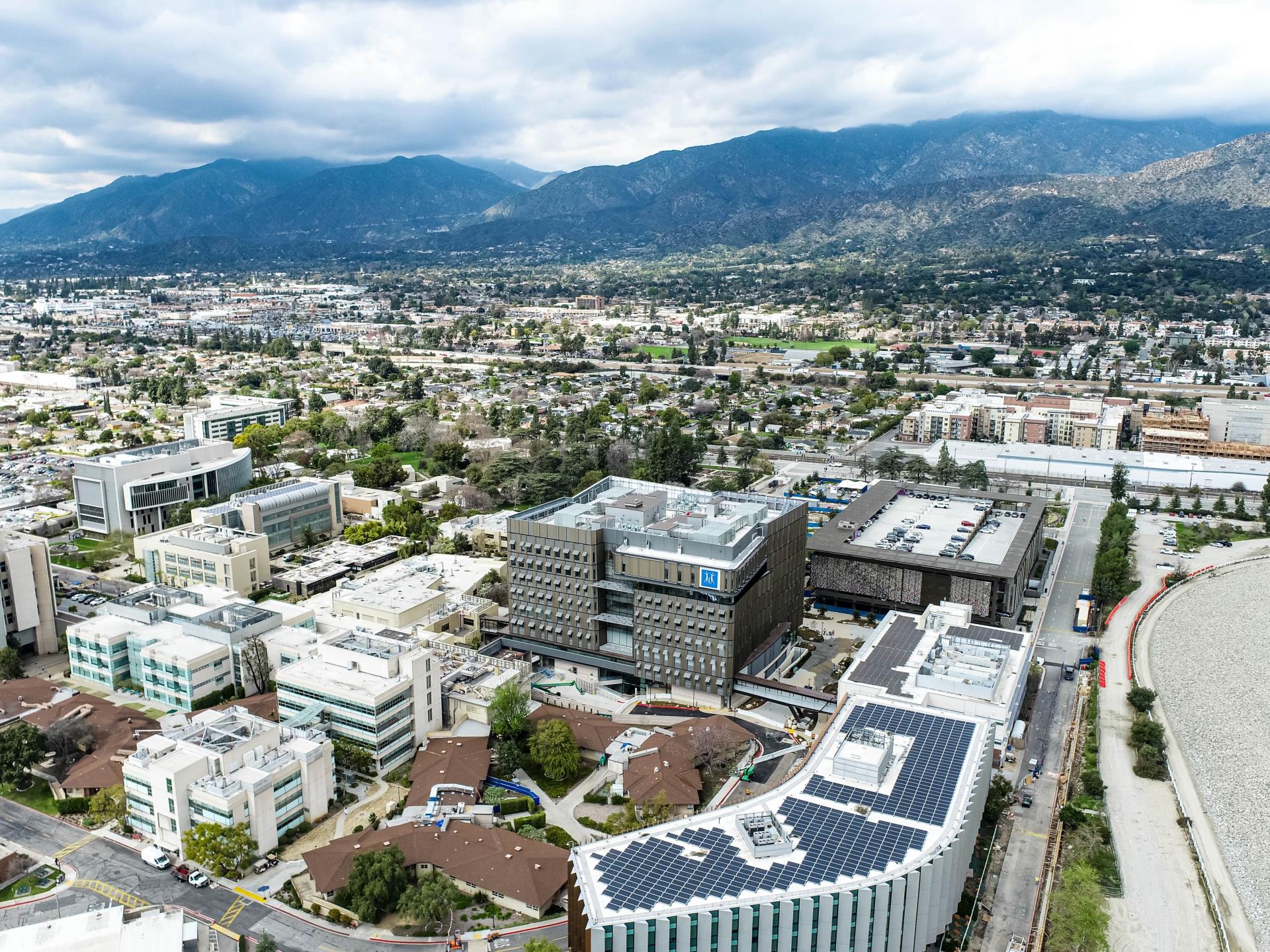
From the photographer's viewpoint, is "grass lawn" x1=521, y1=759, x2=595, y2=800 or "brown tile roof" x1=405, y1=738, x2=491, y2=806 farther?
"grass lawn" x1=521, y1=759, x2=595, y2=800

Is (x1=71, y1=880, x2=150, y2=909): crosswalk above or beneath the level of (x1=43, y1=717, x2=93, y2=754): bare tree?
beneath

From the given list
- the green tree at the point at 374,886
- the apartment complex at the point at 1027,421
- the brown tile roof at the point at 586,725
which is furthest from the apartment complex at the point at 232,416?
the green tree at the point at 374,886

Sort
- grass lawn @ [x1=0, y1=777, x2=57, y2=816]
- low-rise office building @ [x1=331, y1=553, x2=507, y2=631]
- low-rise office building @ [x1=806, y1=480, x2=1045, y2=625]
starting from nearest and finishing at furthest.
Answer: grass lawn @ [x1=0, y1=777, x2=57, y2=816] < low-rise office building @ [x1=331, y1=553, x2=507, y2=631] < low-rise office building @ [x1=806, y1=480, x2=1045, y2=625]

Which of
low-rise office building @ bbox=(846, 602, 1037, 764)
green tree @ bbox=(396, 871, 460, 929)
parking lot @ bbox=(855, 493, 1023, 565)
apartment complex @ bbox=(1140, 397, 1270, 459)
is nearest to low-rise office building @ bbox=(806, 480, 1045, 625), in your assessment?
parking lot @ bbox=(855, 493, 1023, 565)

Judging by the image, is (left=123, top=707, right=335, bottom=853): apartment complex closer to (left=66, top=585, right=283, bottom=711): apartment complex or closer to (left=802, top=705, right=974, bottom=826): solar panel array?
(left=66, top=585, right=283, bottom=711): apartment complex

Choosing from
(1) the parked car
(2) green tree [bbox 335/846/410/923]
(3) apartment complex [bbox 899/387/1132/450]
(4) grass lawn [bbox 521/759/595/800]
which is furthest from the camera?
(3) apartment complex [bbox 899/387/1132/450]

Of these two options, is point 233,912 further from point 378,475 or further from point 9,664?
point 378,475

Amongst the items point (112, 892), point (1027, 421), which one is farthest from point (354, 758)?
point (1027, 421)
